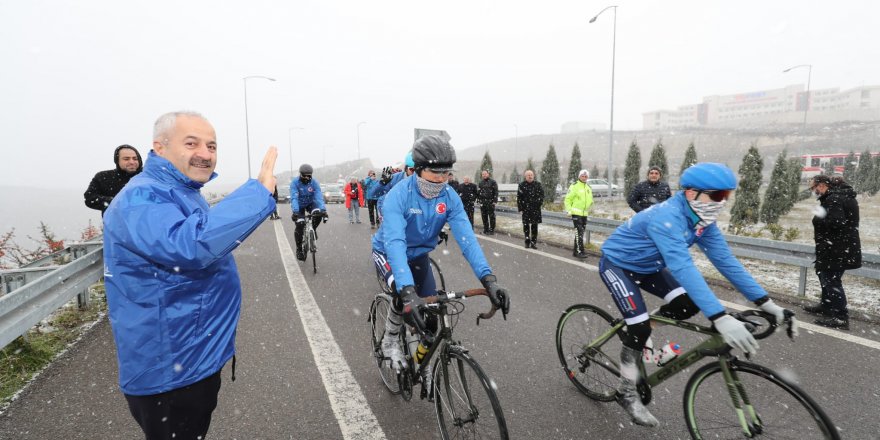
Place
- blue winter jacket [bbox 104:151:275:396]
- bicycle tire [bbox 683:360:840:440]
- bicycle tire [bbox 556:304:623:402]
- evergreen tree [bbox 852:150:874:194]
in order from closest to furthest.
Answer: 1. blue winter jacket [bbox 104:151:275:396]
2. bicycle tire [bbox 683:360:840:440]
3. bicycle tire [bbox 556:304:623:402]
4. evergreen tree [bbox 852:150:874:194]

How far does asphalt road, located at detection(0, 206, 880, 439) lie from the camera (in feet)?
10.5

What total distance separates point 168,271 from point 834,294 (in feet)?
22.3

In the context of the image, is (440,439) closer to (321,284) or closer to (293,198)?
(321,284)

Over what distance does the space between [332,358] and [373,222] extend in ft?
39.5

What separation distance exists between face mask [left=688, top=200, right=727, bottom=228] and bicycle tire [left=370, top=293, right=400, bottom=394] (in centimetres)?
240

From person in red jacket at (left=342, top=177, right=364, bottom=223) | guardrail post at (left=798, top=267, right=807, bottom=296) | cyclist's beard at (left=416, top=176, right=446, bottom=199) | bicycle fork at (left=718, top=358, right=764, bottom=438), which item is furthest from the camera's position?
person in red jacket at (left=342, top=177, right=364, bottom=223)

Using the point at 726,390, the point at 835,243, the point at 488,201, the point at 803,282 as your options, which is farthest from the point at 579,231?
the point at 726,390

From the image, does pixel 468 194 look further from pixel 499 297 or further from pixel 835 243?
pixel 499 297

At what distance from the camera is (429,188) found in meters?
3.12

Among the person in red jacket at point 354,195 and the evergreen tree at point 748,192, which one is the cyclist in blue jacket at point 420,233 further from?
the evergreen tree at point 748,192

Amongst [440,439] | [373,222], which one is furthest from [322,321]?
[373,222]

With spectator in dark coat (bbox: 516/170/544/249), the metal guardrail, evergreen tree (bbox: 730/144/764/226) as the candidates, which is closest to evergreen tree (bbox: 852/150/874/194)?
evergreen tree (bbox: 730/144/764/226)

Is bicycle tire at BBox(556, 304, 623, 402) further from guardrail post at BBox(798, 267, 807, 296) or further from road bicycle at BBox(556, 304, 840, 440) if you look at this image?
guardrail post at BBox(798, 267, 807, 296)

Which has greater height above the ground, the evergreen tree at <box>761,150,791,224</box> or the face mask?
the face mask
